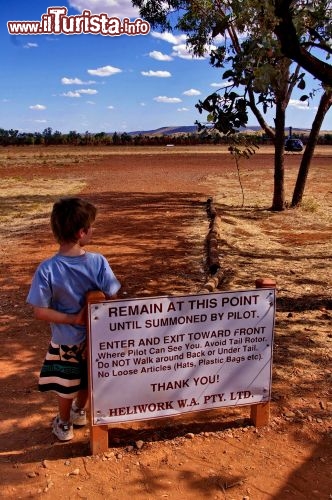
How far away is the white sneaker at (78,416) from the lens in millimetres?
3365

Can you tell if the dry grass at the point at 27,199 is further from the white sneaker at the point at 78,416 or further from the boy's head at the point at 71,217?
the boy's head at the point at 71,217

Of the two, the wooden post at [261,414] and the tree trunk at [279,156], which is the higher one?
the tree trunk at [279,156]

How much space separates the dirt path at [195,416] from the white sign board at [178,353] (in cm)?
28

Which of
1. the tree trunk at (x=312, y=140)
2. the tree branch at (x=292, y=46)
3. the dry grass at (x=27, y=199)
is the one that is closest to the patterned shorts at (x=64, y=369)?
the tree branch at (x=292, y=46)

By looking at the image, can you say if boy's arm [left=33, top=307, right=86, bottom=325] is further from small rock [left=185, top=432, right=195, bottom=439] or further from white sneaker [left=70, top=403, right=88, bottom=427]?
small rock [left=185, top=432, right=195, bottom=439]

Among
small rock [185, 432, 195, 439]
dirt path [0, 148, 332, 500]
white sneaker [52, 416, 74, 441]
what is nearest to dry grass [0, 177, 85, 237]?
dirt path [0, 148, 332, 500]

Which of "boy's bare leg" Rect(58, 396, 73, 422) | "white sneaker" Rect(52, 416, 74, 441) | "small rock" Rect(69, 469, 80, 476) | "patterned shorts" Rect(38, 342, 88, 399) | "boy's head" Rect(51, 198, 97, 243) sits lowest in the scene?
"small rock" Rect(69, 469, 80, 476)

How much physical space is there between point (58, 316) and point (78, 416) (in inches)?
35.8

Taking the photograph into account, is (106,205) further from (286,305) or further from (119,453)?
(119,453)

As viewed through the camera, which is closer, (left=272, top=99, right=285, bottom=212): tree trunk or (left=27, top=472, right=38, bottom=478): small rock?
(left=27, top=472, right=38, bottom=478): small rock

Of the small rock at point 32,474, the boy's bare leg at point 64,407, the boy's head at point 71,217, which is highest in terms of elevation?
the boy's head at point 71,217

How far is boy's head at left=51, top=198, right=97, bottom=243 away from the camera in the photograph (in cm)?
273

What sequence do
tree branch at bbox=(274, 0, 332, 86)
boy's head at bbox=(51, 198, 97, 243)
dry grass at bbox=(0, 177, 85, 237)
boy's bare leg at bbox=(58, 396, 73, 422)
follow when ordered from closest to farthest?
boy's head at bbox=(51, 198, 97, 243)
boy's bare leg at bbox=(58, 396, 73, 422)
tree branch at bbox=(274, 0, 332, 86)
dry grass at bbox=(0, 177, 85, 237)

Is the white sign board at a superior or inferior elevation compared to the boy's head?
inferior
